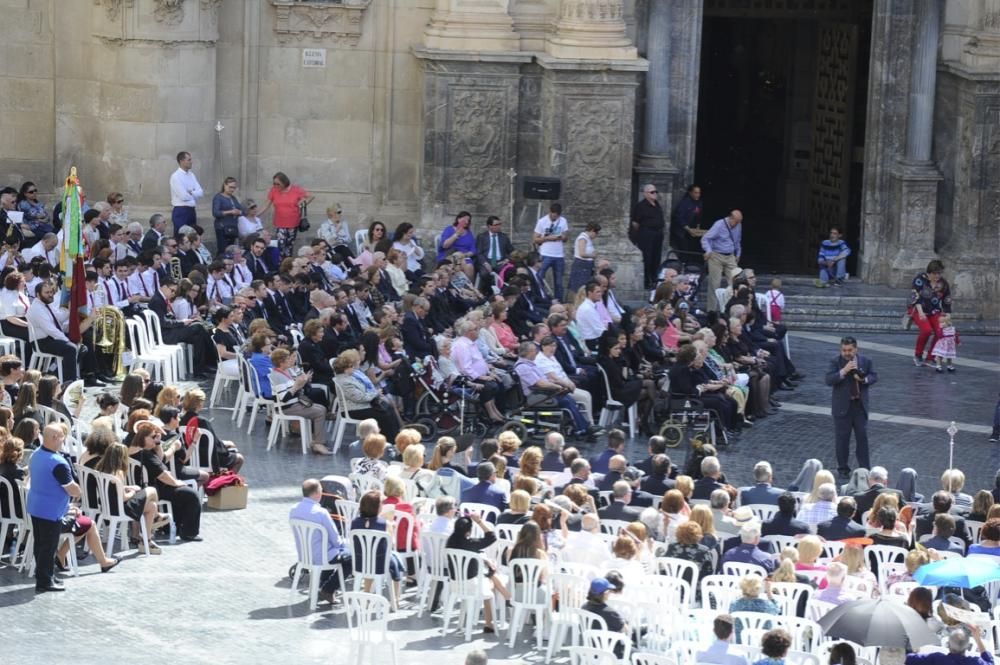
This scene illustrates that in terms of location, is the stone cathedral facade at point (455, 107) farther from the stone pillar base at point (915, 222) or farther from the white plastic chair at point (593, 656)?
the white plastic chair at point (593, 656)

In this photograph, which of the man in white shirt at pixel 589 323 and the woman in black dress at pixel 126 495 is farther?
the man in white shirt at pixel 589 323

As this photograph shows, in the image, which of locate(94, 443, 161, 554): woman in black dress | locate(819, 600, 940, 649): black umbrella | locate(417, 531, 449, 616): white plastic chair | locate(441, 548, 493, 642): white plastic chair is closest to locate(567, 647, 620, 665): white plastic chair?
locate(819, 600, 940, 649): black umbrella

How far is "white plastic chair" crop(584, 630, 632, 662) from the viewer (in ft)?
48.4

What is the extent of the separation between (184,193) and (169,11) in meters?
2.33

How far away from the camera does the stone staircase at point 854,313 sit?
1164 inches

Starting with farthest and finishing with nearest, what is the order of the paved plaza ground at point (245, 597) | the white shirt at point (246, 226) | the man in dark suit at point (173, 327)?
the white shirt at point (246, 226)
the man in dark suit at point (173, 327)
the paved plaza ground at point (245, 597)

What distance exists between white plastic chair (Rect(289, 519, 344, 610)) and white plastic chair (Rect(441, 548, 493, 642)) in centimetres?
92

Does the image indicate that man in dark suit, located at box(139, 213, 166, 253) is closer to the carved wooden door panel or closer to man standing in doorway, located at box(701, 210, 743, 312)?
man standing in doorway, located at box(701, 210, 743, 312)

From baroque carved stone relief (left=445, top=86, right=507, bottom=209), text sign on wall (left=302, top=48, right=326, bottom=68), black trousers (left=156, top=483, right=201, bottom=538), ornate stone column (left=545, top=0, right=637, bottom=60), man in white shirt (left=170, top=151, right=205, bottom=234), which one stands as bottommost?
black trousers (left=156, top=483, right=201, bottom=538)

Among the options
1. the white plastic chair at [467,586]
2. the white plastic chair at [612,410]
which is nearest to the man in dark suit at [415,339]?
the white plastic chair at [612,410]

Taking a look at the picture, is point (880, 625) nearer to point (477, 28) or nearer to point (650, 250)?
point (650, 250)

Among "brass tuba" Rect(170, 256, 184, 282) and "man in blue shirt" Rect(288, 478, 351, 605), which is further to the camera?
"brass tuba" Rect(170, 256, 184, 282)

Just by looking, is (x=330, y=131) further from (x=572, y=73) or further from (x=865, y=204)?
(x=865, y=204)

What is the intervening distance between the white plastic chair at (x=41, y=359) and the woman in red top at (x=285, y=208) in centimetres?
567
